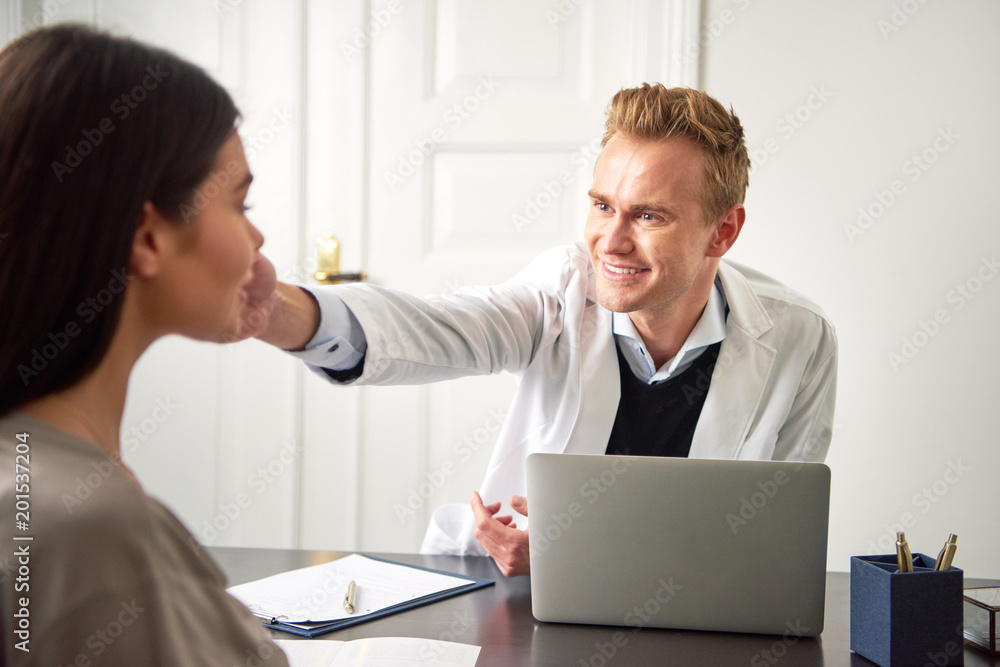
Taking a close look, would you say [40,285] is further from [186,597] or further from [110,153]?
[186,597]

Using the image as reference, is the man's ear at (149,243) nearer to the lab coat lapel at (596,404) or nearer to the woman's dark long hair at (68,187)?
the woman's dark long hair at (68,187)

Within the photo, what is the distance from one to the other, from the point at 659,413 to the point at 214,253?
106cm

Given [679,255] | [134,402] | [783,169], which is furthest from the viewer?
[134,402]

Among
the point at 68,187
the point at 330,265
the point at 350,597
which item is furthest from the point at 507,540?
the point at 330,265

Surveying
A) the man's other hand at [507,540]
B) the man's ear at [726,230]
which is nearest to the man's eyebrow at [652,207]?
the man's ear at [726,230]

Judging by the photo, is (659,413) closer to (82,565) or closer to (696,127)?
(696,127)

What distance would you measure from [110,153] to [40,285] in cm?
10

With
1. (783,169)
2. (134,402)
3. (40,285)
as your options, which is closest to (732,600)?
(40,285)

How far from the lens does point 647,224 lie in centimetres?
149

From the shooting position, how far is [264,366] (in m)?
2.45

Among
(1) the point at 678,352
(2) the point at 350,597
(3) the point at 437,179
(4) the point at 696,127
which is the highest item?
(4) the point at 696,127

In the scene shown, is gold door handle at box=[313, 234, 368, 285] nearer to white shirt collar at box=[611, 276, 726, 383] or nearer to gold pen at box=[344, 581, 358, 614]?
white shirt collar at box=[611, 276, 726, 383]

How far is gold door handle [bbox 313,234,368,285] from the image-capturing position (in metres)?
2.38

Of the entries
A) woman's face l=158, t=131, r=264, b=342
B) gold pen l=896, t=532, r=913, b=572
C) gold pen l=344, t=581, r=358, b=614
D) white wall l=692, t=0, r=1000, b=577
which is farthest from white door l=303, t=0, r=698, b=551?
woman's face l=158, t=131, r=264, b=342
